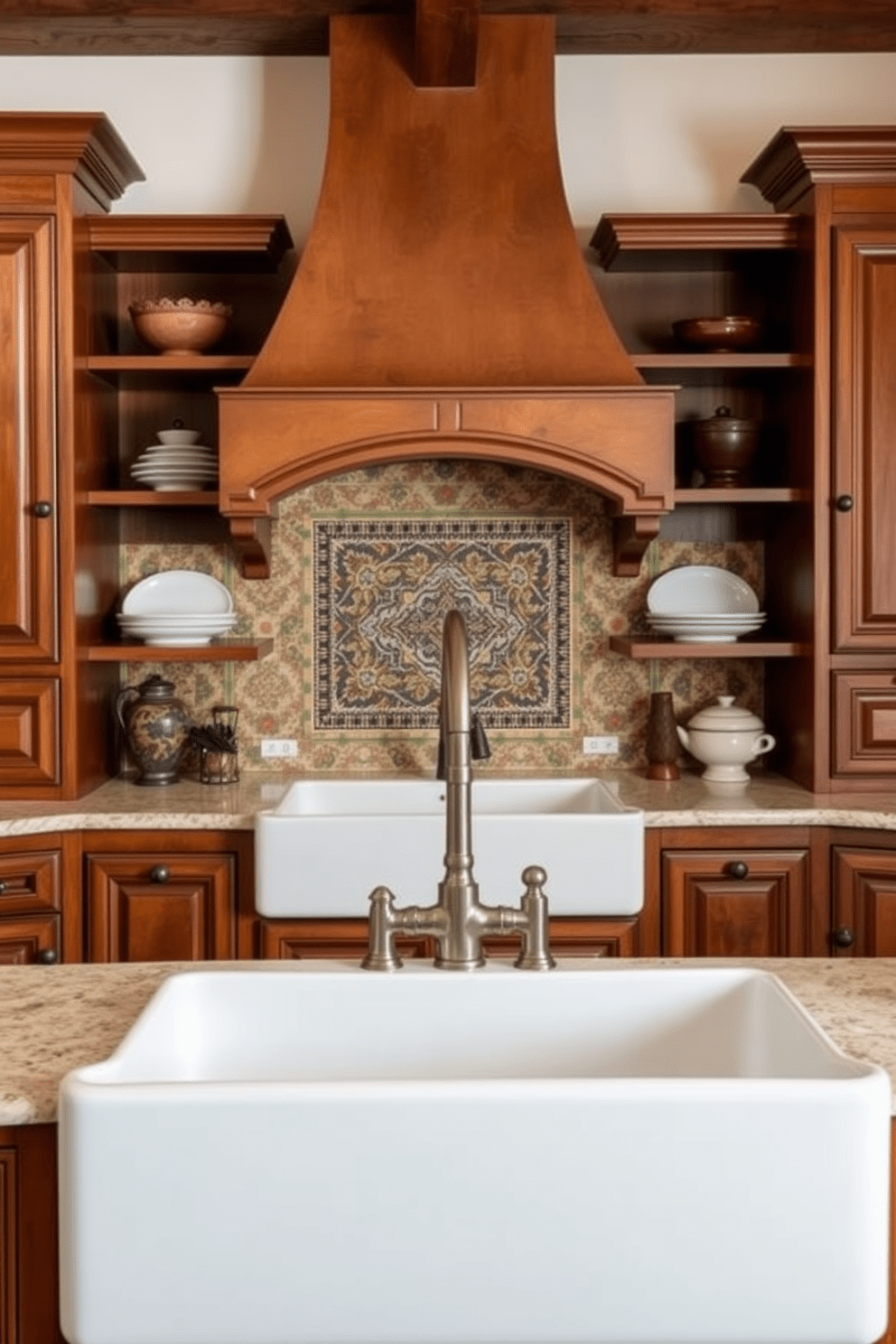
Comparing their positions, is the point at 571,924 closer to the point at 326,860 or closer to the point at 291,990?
the point at 326,860

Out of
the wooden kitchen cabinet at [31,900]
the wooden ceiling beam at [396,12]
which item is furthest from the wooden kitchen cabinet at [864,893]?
the wooden ceiling beam at [396,12]

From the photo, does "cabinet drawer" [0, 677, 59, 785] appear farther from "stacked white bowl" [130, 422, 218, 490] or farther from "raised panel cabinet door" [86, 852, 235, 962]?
"stacked white bowl" [130, 422, 218, 490]

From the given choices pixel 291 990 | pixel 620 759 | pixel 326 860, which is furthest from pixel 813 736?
pixel 291 990

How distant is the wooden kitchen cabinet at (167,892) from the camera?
319cm

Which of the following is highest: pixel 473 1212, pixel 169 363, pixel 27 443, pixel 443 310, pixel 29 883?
pixel 443 310

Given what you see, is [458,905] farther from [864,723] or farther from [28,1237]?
[864,723]

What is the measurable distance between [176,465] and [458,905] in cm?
226

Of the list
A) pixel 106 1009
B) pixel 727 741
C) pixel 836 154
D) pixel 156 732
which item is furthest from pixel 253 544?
pixel 106 1009

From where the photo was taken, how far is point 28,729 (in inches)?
133

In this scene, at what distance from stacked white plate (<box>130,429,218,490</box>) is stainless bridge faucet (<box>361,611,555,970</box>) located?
7.04ft

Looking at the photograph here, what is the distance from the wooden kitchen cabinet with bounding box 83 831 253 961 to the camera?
10.5 feet

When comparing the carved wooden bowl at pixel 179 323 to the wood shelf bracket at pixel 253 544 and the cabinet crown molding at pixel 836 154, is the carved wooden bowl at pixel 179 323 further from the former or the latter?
the cabinet crown molding at pixel 836 154

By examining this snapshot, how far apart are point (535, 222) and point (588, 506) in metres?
0.73

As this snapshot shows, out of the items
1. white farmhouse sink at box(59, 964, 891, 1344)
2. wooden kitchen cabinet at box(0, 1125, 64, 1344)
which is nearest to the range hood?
wooden kitchen cabinet at box(0, 1125, 64, 1344)
